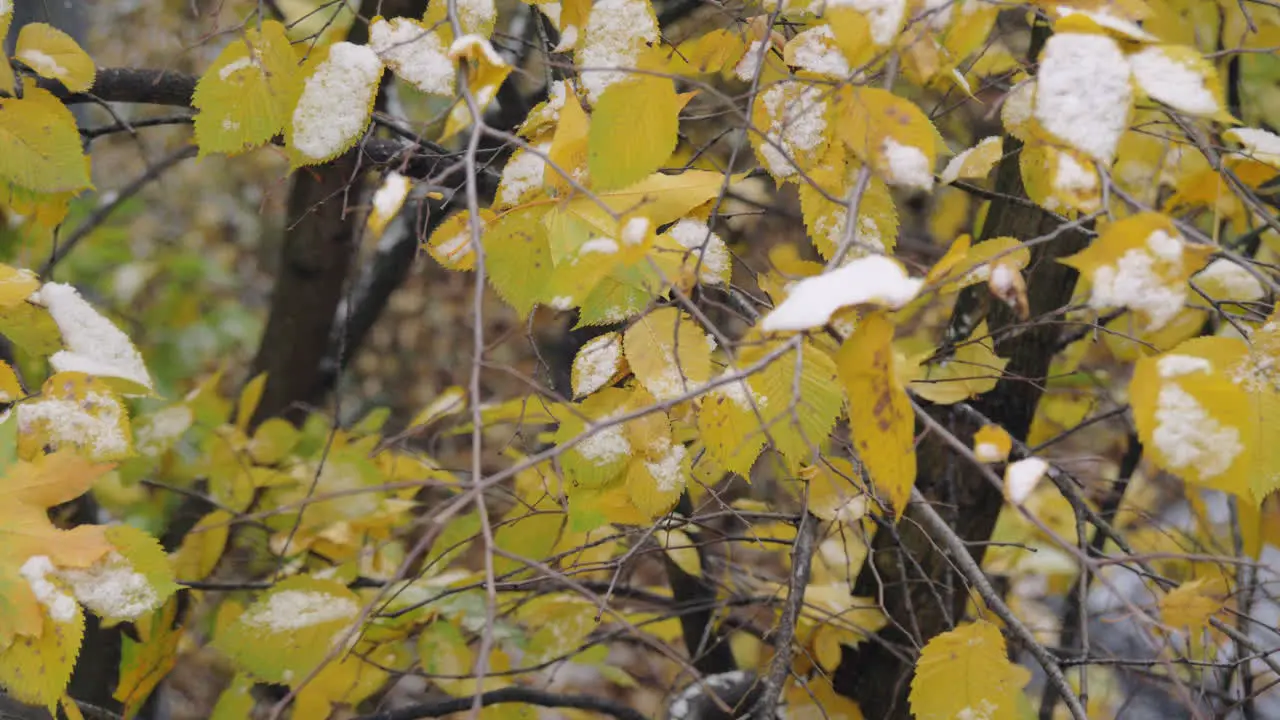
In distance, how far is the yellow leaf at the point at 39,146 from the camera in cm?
93

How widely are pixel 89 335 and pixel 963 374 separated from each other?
95 centimetres

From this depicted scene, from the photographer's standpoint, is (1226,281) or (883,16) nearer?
(883,16)

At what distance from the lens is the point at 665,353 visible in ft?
2.56

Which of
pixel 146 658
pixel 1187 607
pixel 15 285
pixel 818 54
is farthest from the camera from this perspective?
pixel 146 658

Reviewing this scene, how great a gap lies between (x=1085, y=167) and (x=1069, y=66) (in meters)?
0.08

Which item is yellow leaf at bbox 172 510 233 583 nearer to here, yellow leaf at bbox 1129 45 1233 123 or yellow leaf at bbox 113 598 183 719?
yellow leaf at bbox 113 598 183 719

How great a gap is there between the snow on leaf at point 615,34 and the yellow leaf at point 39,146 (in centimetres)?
51

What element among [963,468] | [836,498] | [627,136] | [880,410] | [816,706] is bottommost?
[816,706]

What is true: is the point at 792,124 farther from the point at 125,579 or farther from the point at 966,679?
the point at 125,579

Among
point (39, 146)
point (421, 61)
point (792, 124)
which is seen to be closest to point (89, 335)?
point (39, 146)

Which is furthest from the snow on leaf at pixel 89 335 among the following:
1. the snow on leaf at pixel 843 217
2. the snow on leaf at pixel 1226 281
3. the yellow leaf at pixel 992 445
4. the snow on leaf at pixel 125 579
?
the snow on leaf at pixel 1226 281

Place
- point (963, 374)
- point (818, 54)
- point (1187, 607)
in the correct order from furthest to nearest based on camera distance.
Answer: point (963, 374) → point (818, 54) → point (1187, 607)

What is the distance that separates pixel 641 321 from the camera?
0.79 metres

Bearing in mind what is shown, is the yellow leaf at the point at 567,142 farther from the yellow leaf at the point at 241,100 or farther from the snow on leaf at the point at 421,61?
the yellow leaf at the point at 241,100
